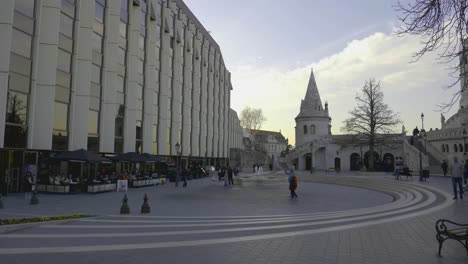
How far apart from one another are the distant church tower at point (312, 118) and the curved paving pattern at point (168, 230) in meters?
64.3

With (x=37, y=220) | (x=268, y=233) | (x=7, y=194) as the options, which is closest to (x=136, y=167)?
(x=7, y=194)

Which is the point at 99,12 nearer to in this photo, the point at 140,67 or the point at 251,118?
the point at 140,67

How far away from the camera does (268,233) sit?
33.8ft

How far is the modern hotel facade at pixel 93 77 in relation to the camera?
22656mm

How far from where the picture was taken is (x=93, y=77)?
96.6 ft

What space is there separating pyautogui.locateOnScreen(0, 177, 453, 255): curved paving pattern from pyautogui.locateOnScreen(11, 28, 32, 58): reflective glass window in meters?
14.8

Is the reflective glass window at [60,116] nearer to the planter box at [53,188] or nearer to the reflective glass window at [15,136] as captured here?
the reflective glass window at [15,136]

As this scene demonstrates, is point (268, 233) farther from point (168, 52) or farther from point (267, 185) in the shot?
point (168, 52)

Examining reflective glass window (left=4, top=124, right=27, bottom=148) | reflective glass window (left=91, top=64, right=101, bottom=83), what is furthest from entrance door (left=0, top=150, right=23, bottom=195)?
reflective glass window (left=91, top=64, right=101, bottom=83)

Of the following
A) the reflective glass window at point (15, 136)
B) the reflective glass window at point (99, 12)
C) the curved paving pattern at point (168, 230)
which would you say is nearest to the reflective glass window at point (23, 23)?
the reflective glass window at point (15, 136)

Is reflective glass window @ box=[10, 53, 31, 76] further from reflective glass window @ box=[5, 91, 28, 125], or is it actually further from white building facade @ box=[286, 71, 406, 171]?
white building facade @ box=[286, 71, 406, 171]

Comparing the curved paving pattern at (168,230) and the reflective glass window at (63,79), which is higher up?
the reflective glass window at (63,79)

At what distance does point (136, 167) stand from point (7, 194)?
1670 cm

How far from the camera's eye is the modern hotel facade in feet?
74.3
